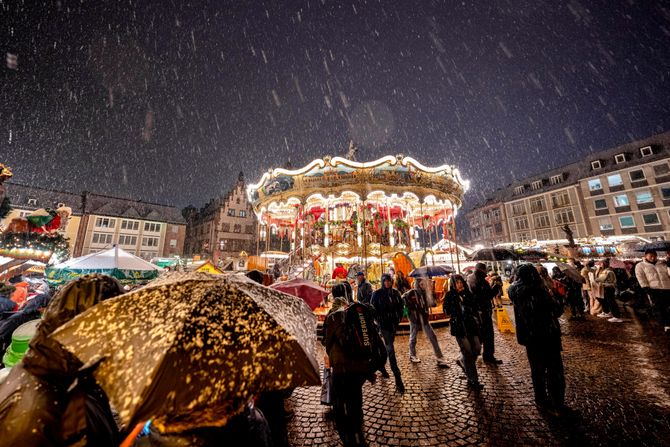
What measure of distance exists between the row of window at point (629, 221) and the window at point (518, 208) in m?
10.1

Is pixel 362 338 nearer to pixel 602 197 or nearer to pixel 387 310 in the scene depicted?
pixel 387 310

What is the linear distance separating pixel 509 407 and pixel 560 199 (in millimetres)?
47883

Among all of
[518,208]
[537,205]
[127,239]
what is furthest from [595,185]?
[127,239]

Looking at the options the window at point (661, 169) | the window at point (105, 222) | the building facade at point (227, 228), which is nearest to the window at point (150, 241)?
the window at point (105, 222)

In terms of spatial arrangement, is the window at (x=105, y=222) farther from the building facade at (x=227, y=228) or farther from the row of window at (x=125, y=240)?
the building facade at (x=227, y=228)

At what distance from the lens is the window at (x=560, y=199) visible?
3938 cm

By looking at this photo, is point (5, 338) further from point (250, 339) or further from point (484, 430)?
point (484, 430)

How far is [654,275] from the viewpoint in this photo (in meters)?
7.38

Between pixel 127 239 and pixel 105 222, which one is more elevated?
pixel 105 222

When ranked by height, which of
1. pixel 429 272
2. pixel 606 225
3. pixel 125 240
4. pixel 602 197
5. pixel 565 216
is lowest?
pixel 429 272

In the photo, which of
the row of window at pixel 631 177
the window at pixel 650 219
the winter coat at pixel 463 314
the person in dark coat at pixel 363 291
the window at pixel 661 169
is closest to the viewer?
the winter coat at pixel 463 314

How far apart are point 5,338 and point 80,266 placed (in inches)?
189

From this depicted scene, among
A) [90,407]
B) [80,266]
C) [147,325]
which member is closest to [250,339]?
[147,325]

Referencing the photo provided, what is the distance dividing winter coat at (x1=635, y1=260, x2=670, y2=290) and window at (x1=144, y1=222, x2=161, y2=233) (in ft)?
166
